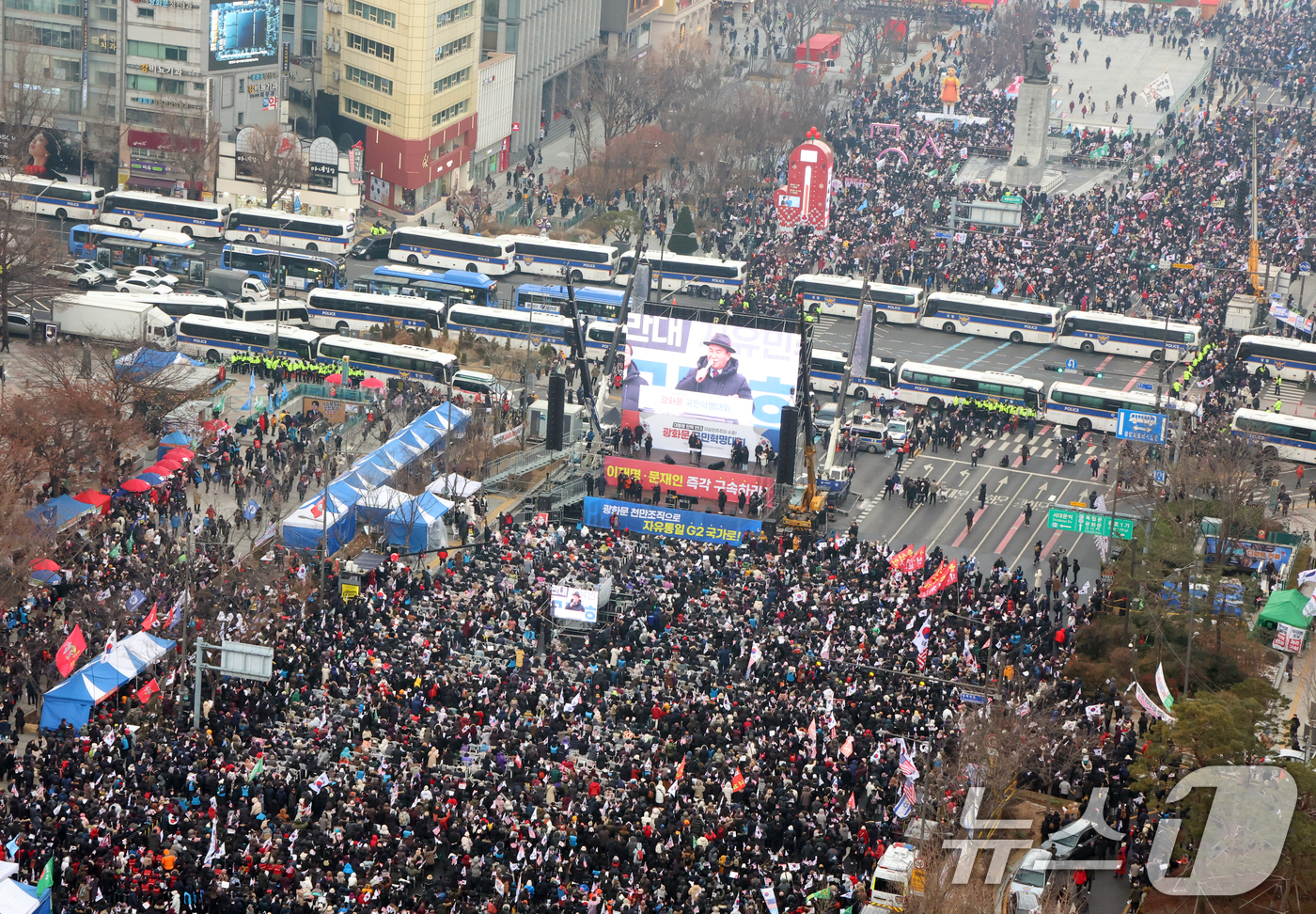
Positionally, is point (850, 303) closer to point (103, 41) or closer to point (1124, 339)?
point (1124, 339)

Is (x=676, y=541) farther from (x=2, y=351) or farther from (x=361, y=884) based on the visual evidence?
(x=2, y=351)

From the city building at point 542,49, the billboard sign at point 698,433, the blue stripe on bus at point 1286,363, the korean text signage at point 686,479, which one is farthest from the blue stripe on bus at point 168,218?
the blue stripe on bus at point 1286,363

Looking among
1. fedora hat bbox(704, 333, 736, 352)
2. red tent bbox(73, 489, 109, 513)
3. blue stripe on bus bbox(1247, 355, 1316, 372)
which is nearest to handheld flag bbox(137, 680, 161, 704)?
red tent bbox(73, 489, 109, 513)

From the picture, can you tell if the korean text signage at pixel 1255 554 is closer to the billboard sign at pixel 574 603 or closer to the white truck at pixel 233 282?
the billboard sign at pixel 574 603

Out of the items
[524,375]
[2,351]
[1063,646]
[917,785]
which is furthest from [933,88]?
[917,785]

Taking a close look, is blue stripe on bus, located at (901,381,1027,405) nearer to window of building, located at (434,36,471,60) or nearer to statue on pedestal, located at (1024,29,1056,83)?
statue on pedestal, located at (1024,29,1056,83)
